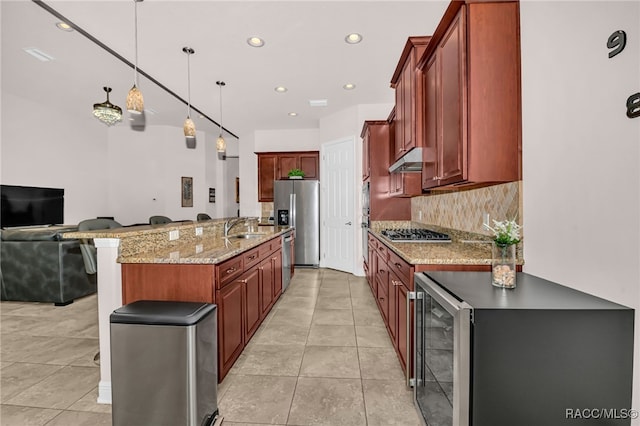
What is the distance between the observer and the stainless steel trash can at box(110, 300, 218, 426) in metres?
1.59

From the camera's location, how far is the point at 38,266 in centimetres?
380

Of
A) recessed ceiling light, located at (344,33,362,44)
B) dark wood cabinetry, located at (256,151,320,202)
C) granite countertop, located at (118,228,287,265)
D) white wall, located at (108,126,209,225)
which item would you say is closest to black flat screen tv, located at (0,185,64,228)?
white wall, located at (108,126,209,225)

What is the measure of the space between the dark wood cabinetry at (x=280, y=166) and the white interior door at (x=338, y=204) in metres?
0.44

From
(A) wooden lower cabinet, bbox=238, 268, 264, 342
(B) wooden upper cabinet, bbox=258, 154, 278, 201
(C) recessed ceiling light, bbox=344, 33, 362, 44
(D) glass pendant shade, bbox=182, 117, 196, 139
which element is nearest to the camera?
(A) wooden lower cabinet, bbox=238, 268, 264, 342

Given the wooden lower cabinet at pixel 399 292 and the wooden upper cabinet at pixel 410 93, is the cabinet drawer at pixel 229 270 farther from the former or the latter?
the wooden upper cabinet at pixel 410 93

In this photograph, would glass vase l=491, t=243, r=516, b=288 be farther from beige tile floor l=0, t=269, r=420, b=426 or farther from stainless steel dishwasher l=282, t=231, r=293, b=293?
stainless steel dishwasher l=282, t=231, r=293, b=293

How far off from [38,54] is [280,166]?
3.95m

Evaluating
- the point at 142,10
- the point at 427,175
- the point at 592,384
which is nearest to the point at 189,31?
the point at 142,10

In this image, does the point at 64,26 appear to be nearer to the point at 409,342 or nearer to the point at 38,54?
the point at 38,54

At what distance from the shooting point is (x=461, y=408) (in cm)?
113

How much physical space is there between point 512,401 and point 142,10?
12.7 ft

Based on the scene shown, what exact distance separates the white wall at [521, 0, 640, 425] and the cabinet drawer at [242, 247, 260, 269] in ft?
6.82

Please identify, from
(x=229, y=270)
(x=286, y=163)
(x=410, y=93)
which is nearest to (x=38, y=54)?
(x=286, y=163)

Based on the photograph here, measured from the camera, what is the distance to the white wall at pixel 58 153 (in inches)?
201
